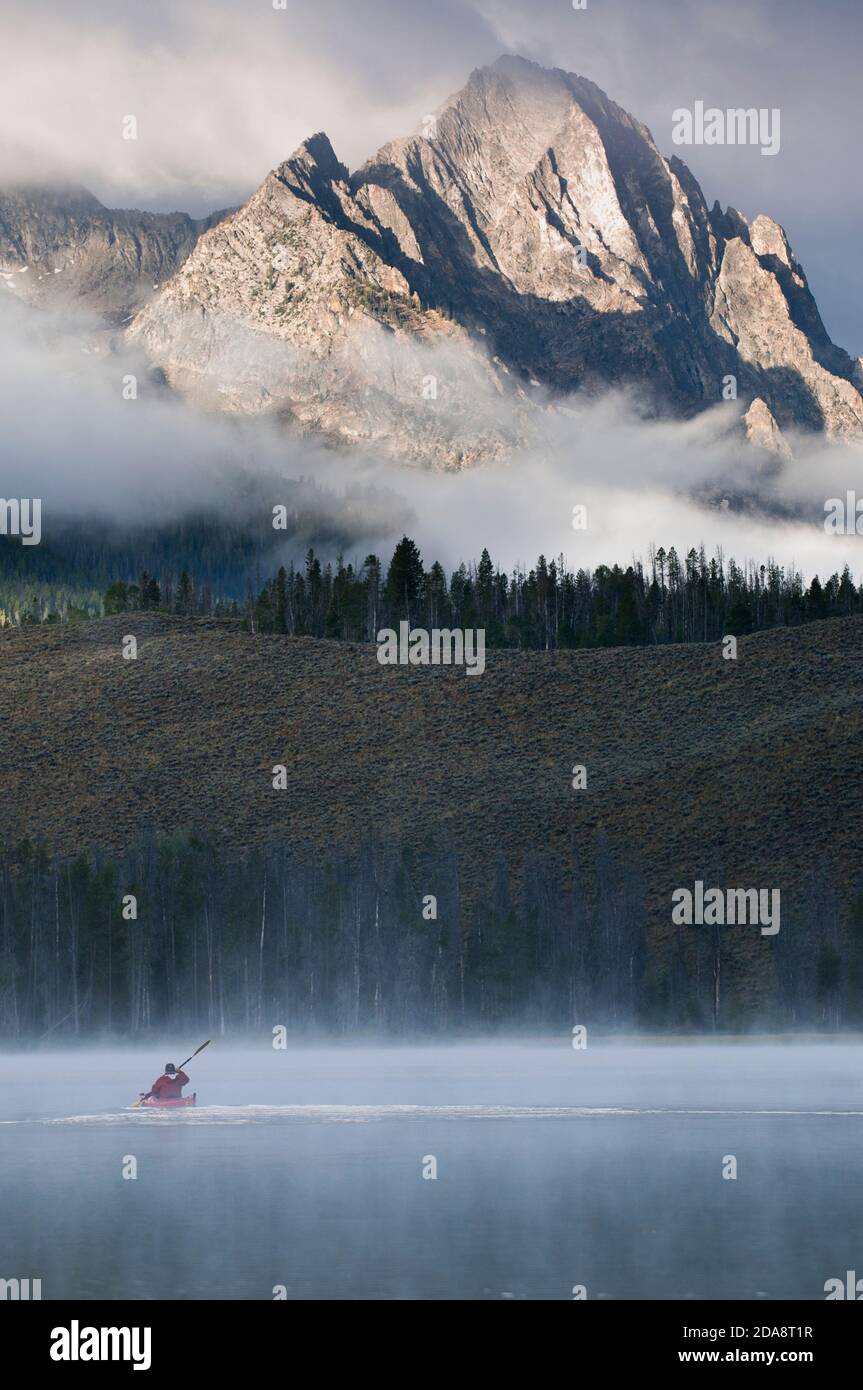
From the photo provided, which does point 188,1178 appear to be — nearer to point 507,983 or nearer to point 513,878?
point 507,983

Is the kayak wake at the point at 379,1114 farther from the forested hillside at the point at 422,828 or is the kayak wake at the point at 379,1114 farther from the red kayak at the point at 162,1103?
the forested hillside at the point at 422,828

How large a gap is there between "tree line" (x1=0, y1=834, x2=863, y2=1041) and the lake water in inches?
1421

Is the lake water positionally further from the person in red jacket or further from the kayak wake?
the person in red jacket

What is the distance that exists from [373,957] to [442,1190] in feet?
234

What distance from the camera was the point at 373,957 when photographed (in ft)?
340

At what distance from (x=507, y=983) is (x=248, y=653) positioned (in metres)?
94.0

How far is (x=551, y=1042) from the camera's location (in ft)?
295

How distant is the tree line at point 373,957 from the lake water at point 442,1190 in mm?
36082

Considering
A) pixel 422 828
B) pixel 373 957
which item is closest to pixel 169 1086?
pixel 373 957

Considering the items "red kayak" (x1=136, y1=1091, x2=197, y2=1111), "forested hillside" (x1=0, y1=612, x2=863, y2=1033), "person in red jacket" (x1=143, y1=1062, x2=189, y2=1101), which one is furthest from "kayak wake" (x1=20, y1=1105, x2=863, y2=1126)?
"forested hillside" (x1=0, y1=612, x2=863, y2=1033)

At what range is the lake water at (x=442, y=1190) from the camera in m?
24.5

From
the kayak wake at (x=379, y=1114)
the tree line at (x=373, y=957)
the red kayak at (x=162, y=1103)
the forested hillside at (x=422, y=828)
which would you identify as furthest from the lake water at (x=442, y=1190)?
the forested hillside at (x=422, y=828)

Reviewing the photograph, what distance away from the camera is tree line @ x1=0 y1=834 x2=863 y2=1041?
96.6m
